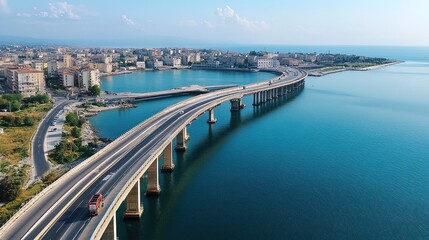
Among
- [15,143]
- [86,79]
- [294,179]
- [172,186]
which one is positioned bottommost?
[172,186]

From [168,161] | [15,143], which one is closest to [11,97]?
[15,143]

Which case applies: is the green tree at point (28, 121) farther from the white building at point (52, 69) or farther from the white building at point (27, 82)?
the white building at point (52, 69)

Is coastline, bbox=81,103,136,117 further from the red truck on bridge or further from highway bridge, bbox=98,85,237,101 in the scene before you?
the red truck on bridge

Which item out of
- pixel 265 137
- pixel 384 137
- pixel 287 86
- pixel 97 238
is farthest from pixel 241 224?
pixel 287 86

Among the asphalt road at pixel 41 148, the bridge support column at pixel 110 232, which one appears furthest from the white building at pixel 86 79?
the bridge support column at pixel 110 232

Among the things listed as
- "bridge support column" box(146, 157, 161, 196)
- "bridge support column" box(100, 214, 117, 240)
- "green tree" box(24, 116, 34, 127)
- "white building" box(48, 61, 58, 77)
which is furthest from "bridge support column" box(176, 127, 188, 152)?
"white building" box(48, 61, 58, 77)

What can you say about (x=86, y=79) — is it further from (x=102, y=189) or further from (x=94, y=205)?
(x=94, y=205)
